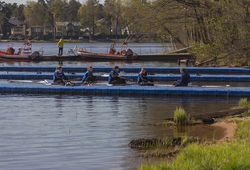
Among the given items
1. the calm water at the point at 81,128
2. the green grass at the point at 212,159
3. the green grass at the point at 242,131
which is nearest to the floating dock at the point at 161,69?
the calm water at the point at 81,128

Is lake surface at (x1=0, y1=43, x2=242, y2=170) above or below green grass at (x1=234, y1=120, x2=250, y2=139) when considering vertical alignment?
below

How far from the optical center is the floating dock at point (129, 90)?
49.4 ft

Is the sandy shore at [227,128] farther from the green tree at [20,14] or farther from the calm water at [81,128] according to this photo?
the green tree at [20,14]

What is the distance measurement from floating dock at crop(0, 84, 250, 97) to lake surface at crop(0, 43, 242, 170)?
25.5 inches

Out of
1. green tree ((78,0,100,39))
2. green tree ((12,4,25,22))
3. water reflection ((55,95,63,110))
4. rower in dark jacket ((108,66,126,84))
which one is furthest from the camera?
green tree ((12,4,25,22))

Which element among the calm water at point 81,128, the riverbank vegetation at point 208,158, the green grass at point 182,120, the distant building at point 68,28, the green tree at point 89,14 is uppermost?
the green tree at point 89,14

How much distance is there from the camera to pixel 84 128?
9.21 m

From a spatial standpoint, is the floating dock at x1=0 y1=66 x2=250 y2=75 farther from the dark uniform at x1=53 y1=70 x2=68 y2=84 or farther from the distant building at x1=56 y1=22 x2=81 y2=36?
the distant building at x1=56 y1=22 x2=81 y2=36

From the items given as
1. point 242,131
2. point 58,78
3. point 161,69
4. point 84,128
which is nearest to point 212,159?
point 242,131

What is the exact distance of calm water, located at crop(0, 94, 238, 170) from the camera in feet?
21.7

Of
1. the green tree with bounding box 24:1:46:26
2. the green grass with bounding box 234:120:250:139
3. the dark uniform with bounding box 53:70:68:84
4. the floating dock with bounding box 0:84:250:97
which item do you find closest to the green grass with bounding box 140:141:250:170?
the green grass with bounding box 234:120:250:139

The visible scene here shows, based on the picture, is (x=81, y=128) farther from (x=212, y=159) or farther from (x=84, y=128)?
(x=212, y=159)

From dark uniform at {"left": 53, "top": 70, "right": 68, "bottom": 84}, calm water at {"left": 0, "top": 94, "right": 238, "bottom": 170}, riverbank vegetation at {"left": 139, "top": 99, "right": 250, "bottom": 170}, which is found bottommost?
calm water at {"left": 0, "top": 94, "right": 238, "bottom": 170}

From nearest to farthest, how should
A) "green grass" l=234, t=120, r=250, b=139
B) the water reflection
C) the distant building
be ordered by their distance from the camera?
"green grass" l=234, t=120, r=250, b=139 < the water reflection < the distant building
